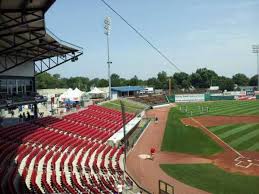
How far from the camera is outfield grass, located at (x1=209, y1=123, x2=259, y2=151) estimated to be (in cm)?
3331

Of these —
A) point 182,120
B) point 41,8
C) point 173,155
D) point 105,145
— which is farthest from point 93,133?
point 182,120

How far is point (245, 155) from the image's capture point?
1184 inches

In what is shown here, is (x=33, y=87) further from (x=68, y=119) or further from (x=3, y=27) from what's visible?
(x=3, y=27)

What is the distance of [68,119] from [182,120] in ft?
73.5

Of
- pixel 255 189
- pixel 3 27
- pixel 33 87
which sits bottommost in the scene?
pixel 255 189

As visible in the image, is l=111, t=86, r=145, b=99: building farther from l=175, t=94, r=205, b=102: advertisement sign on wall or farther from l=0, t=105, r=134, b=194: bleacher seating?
l=0, t=105, r=134, b=194: bleacher seating

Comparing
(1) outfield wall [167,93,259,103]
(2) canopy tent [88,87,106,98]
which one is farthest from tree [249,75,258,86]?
(2) canopy tent [88,87,106,98]

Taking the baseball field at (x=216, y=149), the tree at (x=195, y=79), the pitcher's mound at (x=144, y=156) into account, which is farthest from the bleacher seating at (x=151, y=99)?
the tree at (x=195, y=79)

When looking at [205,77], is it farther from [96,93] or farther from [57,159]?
[57,159]

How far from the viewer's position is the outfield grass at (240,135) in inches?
1312

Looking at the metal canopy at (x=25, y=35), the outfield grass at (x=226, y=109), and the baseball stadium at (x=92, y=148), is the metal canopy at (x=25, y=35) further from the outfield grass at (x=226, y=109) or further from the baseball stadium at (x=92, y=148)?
the outfield grass at (x=226, y=109)

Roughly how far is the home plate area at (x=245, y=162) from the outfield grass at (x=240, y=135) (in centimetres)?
329

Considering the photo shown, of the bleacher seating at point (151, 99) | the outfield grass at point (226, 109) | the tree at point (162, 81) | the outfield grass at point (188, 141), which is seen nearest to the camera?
the outfield grass at point (188, 141)

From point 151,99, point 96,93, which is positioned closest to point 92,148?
point 96,93
